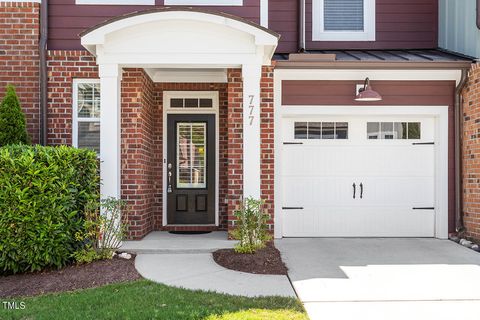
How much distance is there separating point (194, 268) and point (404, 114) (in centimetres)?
472

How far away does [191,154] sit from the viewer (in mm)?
8523

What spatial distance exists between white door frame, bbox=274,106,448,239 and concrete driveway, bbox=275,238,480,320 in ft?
1.55

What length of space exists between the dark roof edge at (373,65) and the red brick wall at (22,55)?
391 cm

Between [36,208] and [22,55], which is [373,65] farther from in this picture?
[22,55]

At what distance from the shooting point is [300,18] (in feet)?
28.1

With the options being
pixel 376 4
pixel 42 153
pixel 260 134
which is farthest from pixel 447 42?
pixel 42 153

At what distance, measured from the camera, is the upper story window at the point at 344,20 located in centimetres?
905

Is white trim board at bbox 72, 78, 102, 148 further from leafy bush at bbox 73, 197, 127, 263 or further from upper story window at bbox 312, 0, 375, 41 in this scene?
upper story window at bbox 312, 0, 375, 41

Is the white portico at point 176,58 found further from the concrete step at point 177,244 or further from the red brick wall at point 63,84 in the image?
the concrete step at point 177,244

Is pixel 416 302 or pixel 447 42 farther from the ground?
pixel 447 42

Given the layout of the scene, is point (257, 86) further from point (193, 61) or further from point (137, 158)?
point (137, 158)

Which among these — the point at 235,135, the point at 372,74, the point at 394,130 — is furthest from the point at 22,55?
the point at 394,130

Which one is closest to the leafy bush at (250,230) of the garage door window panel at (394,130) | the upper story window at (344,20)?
the garage door window panel at (394,130)

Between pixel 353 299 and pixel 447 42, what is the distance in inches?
241
